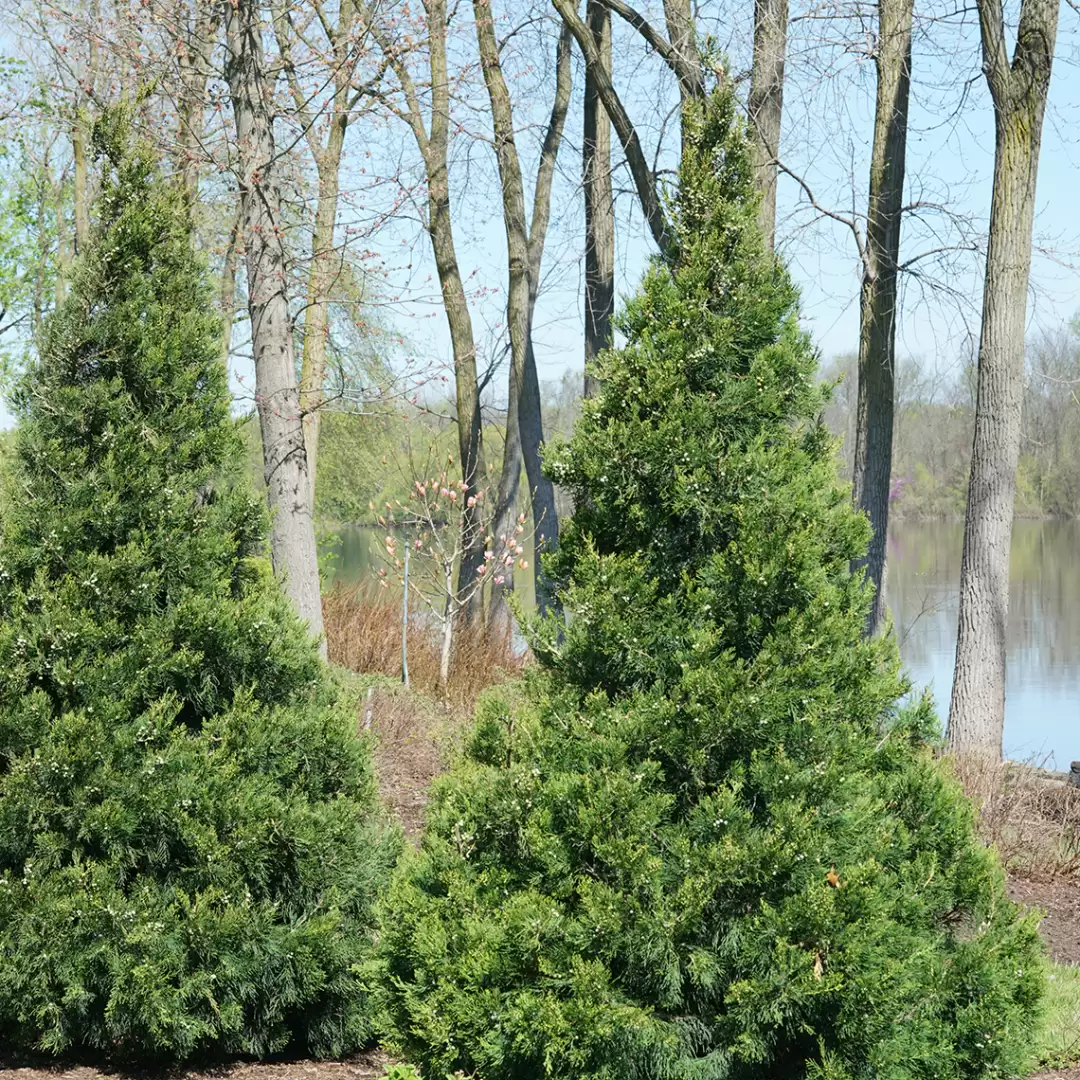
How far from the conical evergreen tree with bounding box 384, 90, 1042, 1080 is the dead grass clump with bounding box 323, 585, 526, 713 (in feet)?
29.9

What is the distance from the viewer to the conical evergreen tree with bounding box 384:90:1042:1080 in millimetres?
3289

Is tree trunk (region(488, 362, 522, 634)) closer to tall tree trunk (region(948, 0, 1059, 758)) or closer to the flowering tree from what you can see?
the flowering tree

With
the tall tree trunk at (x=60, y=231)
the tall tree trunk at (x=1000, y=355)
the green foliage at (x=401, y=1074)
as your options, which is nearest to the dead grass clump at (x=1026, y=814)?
the tall tree trunk at (x=1000, y=355)

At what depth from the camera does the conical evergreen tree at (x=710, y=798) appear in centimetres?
329

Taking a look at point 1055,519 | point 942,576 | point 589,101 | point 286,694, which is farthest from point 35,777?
point 1055,519

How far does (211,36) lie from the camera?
8.88 m

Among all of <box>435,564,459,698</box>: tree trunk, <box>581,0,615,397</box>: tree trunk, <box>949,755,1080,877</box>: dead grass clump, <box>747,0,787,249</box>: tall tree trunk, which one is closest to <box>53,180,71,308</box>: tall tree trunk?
<box>581,0,615,397</box>: tree trunk

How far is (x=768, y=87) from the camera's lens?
1121 centimetres

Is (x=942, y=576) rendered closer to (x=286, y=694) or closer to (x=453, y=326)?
(x=453, y=326)

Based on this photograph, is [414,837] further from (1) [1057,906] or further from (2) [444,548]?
(2) [444,548]

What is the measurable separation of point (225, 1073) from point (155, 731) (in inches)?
50.4

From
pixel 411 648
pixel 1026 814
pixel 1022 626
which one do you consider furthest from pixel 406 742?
pixel 1022 626

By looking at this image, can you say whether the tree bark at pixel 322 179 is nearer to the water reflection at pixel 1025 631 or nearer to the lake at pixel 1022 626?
the lake at pixel 1022 626

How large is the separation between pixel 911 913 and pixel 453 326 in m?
14.3
